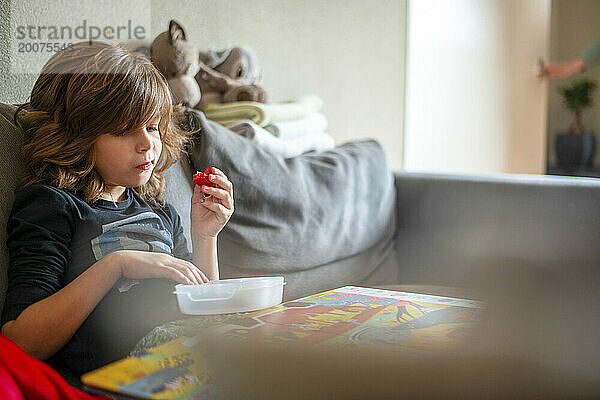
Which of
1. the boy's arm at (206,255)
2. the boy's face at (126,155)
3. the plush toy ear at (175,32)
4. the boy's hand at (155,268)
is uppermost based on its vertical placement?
the plush toy ear at (175,32)

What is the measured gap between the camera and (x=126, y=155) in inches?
23.6

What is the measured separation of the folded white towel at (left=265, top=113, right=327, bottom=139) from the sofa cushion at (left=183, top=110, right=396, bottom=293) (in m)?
0.05

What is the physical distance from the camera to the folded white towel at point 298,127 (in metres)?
1.00

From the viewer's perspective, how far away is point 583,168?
218 centimetres

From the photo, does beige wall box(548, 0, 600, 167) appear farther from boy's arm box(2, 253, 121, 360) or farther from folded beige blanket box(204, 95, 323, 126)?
boy's arm box(2, 253, 121, 360)

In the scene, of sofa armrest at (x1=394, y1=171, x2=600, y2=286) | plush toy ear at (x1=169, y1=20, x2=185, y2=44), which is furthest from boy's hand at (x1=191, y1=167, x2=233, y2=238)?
sofa armrest at (x1=394, y1=171, x2=600, y2=286)

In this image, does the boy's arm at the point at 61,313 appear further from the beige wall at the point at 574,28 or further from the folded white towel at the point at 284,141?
the beige wall at the point at 574,28

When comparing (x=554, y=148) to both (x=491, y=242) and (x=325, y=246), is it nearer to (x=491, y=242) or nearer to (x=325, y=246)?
(x=491, y=242)

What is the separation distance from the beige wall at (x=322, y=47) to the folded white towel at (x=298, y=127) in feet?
0.29

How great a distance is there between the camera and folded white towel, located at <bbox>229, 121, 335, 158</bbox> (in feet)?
2.98

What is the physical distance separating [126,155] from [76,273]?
0.12 metres

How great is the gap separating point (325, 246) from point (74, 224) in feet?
1.41

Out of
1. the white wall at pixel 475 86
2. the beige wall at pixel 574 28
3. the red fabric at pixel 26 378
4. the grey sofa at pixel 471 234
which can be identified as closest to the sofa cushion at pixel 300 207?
the grey sofa at pixel 471 234

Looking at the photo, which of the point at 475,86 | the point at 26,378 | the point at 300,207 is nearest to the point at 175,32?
the point at 300,207
